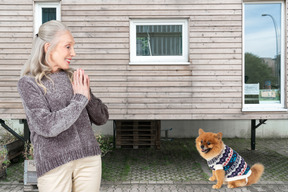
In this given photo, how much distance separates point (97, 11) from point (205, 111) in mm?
3006

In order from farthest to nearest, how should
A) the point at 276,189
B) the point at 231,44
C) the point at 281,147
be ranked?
the point at 281,147 < the point at 231,44 < the point at 276,189

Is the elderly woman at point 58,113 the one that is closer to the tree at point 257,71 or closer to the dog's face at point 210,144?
the dog's face at point 210,144

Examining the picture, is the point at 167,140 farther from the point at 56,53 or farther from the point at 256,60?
the point at 56,53

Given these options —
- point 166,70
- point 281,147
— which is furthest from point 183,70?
point 281,147

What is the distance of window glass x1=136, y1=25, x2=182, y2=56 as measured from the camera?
599 centimetres

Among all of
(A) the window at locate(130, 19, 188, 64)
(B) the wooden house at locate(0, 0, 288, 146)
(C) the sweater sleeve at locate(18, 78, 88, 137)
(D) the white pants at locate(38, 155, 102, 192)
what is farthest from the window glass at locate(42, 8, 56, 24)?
(D) the white pants at locate(38, 155, 102, 192)

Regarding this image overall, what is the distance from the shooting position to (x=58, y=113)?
4.79ft

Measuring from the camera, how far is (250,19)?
6.05 meters

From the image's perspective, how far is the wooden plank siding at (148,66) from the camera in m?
5.80

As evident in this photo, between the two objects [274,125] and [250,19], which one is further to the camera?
[274,125]

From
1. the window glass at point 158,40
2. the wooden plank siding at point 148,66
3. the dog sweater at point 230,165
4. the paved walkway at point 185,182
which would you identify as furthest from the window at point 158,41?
the paved walkway at point 185,182

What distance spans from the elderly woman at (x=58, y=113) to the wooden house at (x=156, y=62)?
4.15 meters

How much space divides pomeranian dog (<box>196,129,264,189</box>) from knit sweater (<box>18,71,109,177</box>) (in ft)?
11.5

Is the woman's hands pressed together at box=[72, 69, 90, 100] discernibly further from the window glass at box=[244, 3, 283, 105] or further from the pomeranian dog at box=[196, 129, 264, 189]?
the window glass at box=[244, 3, 283, 105]
